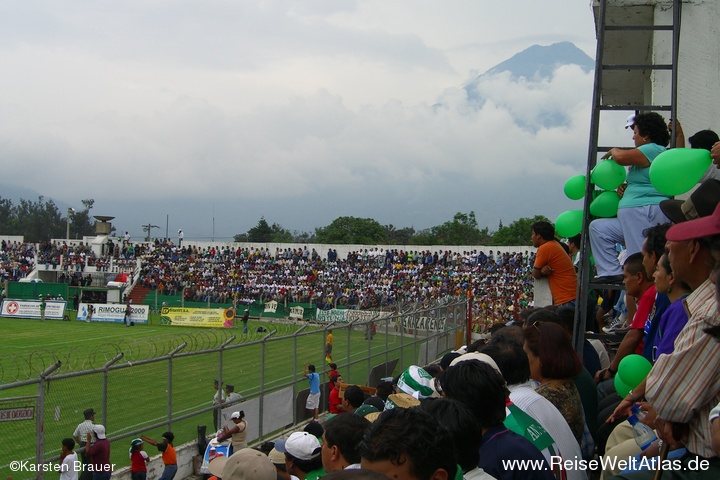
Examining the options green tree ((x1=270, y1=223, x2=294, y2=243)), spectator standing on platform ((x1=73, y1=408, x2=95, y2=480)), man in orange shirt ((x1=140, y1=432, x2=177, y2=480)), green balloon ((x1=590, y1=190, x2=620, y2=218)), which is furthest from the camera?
Answer: green tree ((x1=270, y1=223, x2=294, y2=243))

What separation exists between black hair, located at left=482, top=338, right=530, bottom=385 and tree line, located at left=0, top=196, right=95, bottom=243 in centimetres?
12967

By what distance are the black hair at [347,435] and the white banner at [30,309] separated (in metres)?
42.8

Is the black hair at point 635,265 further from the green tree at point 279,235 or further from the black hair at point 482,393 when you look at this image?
the green tree at point 279,235

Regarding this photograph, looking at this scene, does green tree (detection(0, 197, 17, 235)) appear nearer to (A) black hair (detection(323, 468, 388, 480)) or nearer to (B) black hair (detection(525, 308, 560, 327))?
(B) black hair (detection(525, 308, 560, 327))

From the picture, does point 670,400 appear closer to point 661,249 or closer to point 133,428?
point 661,249

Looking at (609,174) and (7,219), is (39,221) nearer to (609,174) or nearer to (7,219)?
(7,219)

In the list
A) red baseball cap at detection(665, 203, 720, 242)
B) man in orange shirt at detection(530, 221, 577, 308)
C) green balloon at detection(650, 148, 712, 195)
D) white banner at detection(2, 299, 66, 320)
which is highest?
green balloon at detection(650, 148, 712, 195)

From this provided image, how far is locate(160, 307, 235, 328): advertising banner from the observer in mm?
41938

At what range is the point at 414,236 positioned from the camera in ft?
383

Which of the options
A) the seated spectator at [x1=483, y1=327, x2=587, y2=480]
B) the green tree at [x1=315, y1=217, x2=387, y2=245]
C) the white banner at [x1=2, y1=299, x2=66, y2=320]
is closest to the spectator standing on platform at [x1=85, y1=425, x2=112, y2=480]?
the seated spectator at [x1=483, y1=327, x2=587, y2=480]

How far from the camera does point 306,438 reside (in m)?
4.83

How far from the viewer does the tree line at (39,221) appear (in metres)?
135

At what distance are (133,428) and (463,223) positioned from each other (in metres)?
96.2

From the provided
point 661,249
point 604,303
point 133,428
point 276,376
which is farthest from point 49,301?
point 661,249
